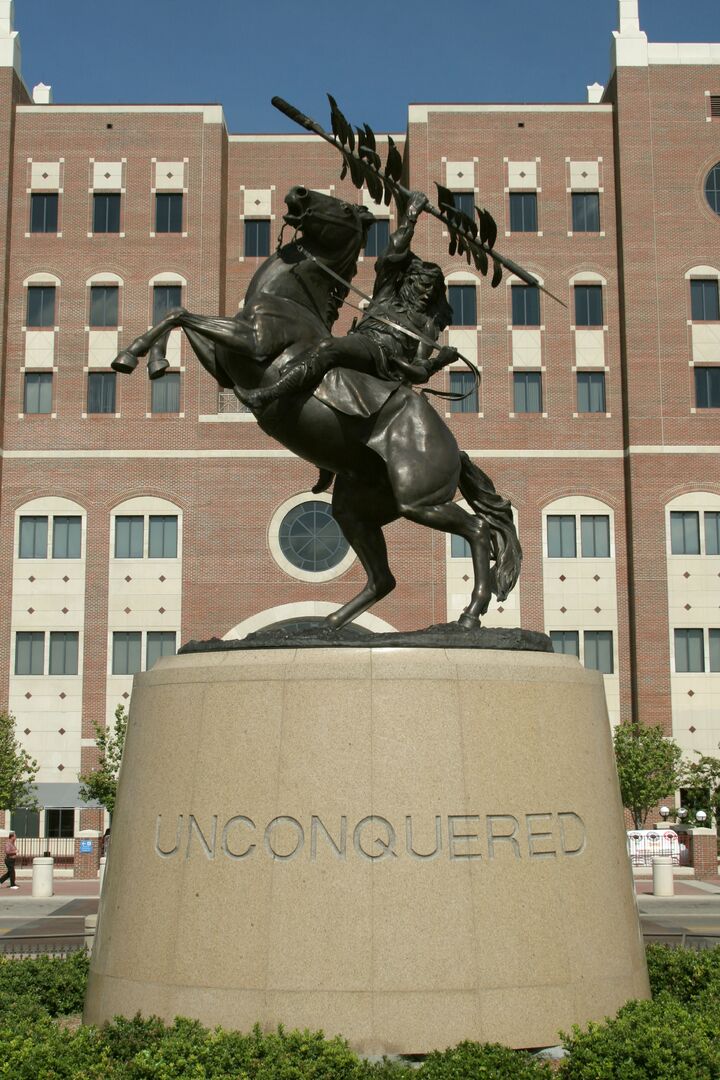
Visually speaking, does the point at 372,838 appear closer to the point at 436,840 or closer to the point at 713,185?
the point at 436,840

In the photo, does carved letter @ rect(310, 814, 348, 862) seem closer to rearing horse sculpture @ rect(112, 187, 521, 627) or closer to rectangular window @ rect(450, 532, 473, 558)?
rearing horse sculpture @ rect(112, 187, 521, 627)

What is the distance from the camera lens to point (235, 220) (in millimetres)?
52625

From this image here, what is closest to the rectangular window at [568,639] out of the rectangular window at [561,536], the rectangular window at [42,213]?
the rectangular window at [561,536]

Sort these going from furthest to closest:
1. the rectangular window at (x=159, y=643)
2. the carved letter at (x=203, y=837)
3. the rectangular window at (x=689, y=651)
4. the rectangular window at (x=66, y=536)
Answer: the rectangular window at (x=66, y=536)
the rectangular window at (x=159, y=643)
the rectangular window at (x=689, y=651)
the carved letter at (x=203, y=837)

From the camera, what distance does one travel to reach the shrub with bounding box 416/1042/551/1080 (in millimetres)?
7324

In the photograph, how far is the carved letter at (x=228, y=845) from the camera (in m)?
8.74

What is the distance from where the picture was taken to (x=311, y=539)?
159ft

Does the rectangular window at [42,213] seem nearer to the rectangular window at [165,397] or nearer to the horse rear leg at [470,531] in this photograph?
the rectangular window at [165,397]

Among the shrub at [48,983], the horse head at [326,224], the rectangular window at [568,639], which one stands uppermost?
the horse head at [326,224]

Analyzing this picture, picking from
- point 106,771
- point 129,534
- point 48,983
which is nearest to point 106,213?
point 129,534

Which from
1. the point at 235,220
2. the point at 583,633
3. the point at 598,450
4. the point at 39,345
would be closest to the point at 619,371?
the point at 598,450

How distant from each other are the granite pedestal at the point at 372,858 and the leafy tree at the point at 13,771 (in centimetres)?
3514

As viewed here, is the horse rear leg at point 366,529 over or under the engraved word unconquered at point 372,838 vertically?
over

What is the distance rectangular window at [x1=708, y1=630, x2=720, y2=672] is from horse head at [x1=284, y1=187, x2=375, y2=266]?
1526 inches
